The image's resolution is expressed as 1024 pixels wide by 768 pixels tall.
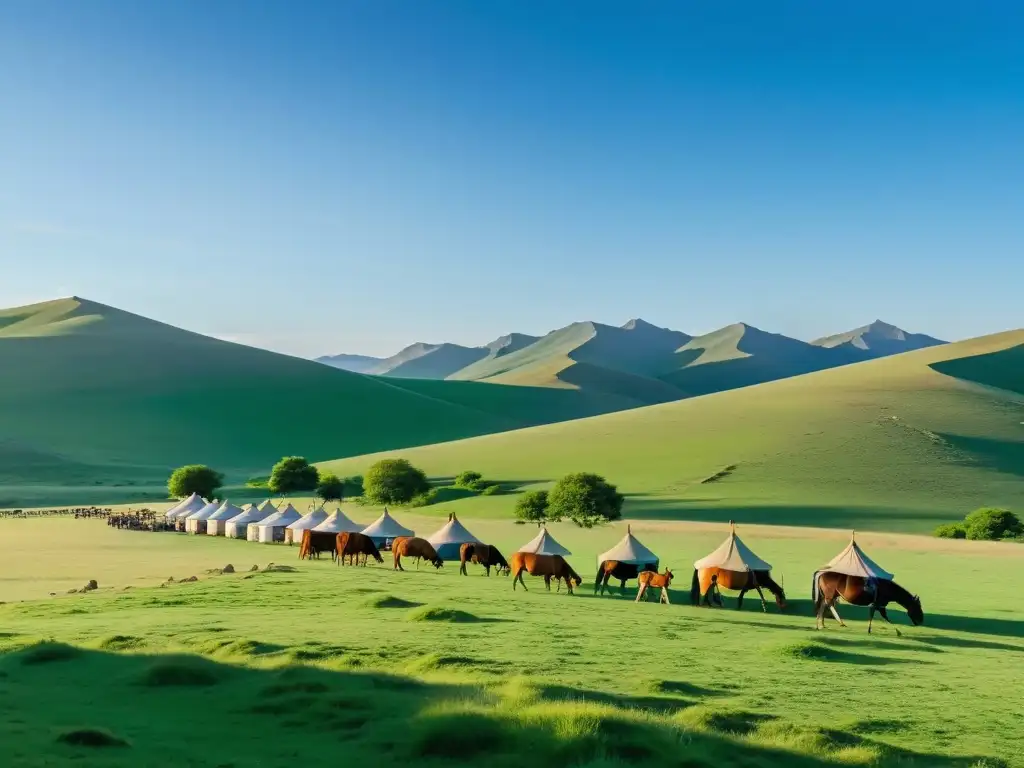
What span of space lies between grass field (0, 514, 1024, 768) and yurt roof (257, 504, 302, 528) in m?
19.3

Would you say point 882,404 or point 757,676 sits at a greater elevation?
point 882,404

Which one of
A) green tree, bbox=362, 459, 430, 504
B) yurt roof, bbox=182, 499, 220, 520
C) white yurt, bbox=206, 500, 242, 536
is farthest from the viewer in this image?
green tree, bbox=362, 459, 430, 504

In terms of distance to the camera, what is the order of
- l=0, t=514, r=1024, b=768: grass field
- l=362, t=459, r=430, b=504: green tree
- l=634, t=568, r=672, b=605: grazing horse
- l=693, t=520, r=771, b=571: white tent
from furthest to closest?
l=362, t=459, r=430, b=504: green tree
l=634, t=568, r=672, b=605: grazing horse
l=693, t=520, r=771, b=571: white tent
l=0, t=514, r=1024, b=768: grass field

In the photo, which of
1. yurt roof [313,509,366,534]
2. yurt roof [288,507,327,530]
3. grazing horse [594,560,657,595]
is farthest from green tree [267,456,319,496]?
grazing horse [594,560,657,595]

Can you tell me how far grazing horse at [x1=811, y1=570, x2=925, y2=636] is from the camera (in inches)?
1109

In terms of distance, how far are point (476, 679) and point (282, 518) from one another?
40612 mm

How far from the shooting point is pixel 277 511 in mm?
57219

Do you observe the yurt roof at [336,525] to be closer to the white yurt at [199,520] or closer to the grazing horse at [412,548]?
the grazing horse at [412,548]

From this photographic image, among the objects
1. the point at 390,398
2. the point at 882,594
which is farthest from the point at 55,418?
the point at 882,594

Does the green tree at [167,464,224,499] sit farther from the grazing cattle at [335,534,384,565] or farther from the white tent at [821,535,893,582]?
the white tent at [821,535,893,582]

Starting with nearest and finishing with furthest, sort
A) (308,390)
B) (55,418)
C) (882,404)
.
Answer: (882,404) < (55,418) < (308,390)

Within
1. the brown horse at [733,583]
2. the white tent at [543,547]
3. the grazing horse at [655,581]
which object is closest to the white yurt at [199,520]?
the white tent at [543,547]

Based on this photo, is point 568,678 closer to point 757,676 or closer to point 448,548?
point 757,676

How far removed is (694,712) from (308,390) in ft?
591
